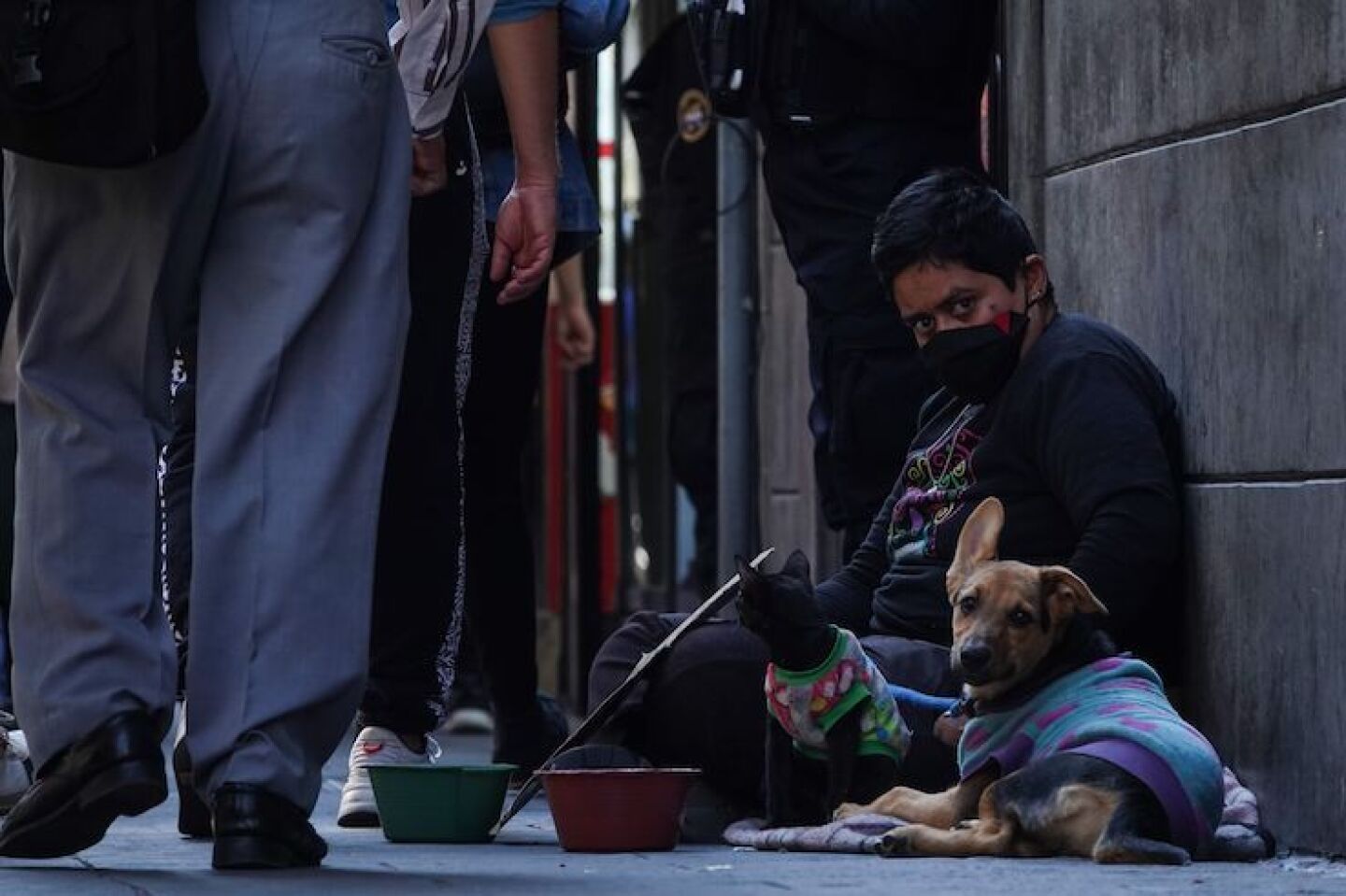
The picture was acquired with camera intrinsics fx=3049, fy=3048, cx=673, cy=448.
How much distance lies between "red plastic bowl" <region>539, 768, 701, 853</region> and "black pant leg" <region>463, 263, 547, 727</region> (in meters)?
→ 1.21

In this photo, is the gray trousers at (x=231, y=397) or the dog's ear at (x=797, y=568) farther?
the dog's ear at (x=797, y=568)

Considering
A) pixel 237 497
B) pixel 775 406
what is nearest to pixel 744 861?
pixel 237 497

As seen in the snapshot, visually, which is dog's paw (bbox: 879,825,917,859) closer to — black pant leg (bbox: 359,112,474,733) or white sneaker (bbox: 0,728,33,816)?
black pant leg (bbox: 359,112,474,733)

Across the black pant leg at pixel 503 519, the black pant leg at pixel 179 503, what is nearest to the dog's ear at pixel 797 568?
the black pant leg at pixel 179 503

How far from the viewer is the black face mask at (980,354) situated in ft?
15.4

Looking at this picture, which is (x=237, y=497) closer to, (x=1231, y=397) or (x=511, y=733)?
(x=1231, y=397)

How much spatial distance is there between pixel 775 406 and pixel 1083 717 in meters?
3.77

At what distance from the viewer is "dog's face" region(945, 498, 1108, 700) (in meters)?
4.19

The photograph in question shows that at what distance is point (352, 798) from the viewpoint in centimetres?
495

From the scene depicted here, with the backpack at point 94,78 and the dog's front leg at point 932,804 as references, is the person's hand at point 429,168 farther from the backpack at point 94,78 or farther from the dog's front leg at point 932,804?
the dog's front leg at point 932,804

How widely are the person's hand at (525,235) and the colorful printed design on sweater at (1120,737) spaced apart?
3.34 feet

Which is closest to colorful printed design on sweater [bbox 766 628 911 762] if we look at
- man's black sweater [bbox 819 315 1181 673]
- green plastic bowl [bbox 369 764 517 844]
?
man's black sweater [bbox 819 315 1181 673]

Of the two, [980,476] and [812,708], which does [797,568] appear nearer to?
[812,708]

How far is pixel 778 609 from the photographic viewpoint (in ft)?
14.1
